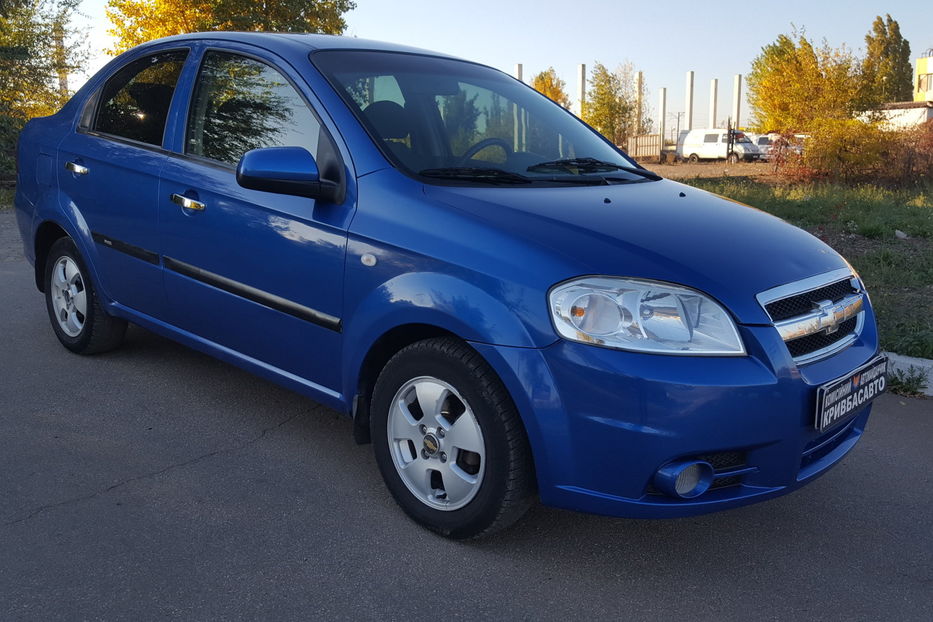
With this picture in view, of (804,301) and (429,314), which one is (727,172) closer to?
(804,301)

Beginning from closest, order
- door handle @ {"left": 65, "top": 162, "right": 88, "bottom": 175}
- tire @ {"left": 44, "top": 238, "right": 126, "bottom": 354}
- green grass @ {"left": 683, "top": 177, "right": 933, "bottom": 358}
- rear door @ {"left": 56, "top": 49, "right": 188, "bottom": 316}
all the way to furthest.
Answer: rear door @ {"left": 56, "top": 49, "right": 188, "bottom": 316}, door handle @ {"left": 65, "top": 162, "right": 88, "bottom": 175}, tire @ {"left": 44, "top": 238, "right": 126, "bottom": 354}, green grass @ {"left": 683, "top": 177, "right": 933, "bottom": 358}

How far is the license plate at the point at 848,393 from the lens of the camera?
2676 millimetres

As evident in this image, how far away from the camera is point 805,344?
2762 mm

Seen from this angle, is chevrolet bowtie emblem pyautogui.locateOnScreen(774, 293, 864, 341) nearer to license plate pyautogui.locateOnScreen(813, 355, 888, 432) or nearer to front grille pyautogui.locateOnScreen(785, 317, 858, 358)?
front grille pyautogui.locateOnScreen(785, 317, 858, 358)

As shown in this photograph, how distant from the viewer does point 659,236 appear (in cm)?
285

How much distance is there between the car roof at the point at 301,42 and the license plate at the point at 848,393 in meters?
2.38

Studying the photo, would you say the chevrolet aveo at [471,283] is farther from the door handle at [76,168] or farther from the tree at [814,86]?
the tree at [814,86]

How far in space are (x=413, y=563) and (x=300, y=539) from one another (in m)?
0.41

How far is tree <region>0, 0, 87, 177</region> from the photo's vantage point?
17.0 meters

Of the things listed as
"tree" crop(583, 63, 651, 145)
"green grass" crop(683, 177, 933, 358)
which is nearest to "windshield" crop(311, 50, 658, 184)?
"green grass" crop(683, 177, 933, 358)

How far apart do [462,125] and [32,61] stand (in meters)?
17.4

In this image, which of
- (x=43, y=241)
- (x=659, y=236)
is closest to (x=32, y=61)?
(x=43, y=241)

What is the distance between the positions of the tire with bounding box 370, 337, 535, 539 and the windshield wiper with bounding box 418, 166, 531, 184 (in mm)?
677

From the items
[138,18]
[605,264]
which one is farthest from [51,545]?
[138,18]
